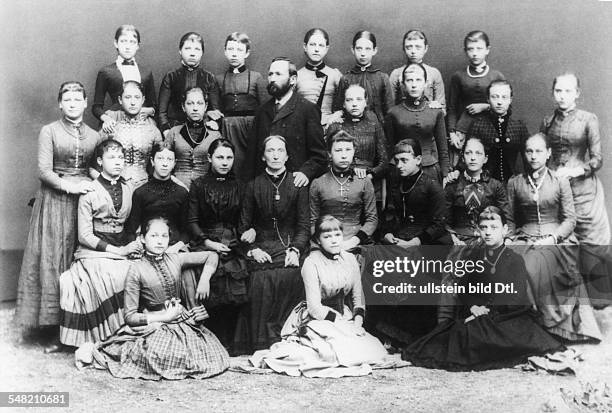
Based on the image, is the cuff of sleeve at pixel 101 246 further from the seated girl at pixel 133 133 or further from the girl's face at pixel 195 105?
the girl's face at pixel 195 105

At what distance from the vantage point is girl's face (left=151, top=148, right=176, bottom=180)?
5414 millimetres

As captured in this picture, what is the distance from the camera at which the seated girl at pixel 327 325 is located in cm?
520

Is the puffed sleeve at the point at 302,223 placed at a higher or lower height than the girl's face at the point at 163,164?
lower

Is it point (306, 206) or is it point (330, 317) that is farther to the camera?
Result: point (306, 206)

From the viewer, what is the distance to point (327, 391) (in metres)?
5.12

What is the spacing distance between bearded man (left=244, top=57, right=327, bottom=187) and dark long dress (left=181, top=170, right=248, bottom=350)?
24cm

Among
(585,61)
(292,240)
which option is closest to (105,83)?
(292,240)

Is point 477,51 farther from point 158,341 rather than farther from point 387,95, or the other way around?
point 158,341

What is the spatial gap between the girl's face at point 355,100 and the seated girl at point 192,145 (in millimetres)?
909

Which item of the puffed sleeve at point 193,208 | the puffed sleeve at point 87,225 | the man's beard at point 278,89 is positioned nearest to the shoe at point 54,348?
the puffed sleeve at point 87,225

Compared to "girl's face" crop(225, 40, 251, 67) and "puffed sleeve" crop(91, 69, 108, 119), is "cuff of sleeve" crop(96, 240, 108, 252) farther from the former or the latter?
"girl's face" crop(225, 40, 251, 67)

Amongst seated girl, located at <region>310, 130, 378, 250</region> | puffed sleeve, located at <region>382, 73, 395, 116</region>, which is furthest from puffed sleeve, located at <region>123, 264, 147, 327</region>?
puffed sleeve, located at <region>382, 73, 395, 116</region>

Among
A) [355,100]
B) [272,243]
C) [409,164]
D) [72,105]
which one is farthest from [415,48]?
[72,105]

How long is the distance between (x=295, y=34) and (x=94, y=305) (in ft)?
7.68
